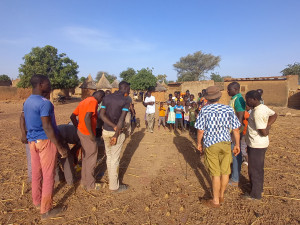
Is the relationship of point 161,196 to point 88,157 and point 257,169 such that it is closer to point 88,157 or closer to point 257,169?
point 88,157

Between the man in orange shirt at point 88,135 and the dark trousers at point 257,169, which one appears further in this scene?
the man in orange shirt at point 88,135

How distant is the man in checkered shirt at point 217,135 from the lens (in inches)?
111

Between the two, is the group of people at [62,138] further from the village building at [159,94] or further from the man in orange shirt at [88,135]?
the village building at [159,94]

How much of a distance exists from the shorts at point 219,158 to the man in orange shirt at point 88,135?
6.57 ft

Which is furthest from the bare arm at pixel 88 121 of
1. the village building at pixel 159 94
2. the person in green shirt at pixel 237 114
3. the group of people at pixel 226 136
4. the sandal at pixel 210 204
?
the village building at pixel 159 94

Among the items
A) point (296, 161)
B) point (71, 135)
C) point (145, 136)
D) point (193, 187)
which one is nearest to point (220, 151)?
point (193, 187)

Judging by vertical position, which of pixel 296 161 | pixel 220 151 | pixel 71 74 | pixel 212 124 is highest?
pixel 71 74

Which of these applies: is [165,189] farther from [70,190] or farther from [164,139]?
[164,139]

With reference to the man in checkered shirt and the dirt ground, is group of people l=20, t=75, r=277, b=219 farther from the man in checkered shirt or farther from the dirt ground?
the dirt ground

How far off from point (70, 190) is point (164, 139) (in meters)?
4.14

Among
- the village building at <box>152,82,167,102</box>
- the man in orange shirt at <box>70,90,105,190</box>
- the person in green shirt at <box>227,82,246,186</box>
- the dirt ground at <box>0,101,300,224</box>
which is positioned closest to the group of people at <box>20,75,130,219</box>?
the man in orange shirt at <box>70,90,105,190</box>

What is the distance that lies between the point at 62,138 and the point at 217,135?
8.97 ft

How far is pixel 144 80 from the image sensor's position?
25.7 m

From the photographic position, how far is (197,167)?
4.63 meters
